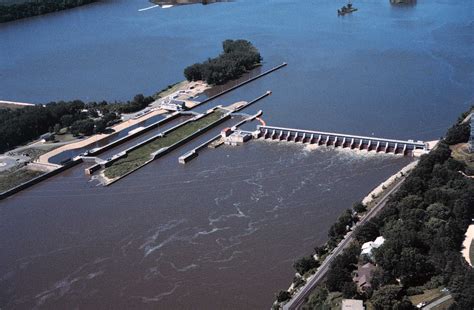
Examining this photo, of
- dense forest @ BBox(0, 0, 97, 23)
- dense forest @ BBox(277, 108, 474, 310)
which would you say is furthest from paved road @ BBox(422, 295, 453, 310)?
dense forest @ BBox(0, 0, 97, 23)

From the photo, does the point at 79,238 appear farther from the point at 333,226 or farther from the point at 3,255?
the point at 333,226

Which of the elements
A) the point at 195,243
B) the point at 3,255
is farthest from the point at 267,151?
the point at 3,255

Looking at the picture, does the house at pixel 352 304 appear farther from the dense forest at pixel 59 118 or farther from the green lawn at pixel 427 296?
the dense forest at pixel 59 118

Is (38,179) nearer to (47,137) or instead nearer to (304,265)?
(47,137)

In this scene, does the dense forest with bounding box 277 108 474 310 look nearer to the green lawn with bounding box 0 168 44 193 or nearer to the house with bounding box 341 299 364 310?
the house with bounding box 341 299 364 310

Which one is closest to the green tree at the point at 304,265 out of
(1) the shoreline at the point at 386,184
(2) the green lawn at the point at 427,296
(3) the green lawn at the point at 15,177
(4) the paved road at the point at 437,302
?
(2) the green lawn at the point at 427,296
